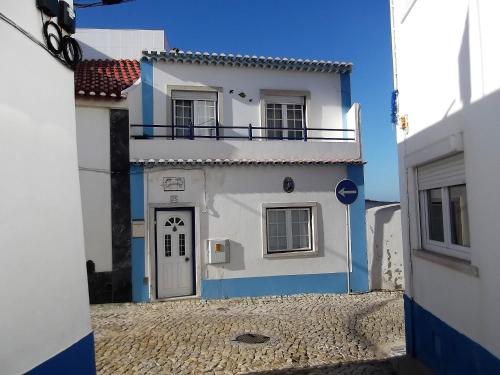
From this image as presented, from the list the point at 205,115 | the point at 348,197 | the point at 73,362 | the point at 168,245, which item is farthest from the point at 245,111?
the point at 73,362

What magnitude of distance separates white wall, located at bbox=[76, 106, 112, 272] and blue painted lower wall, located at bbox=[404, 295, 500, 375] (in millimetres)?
6644

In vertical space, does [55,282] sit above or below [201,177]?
below

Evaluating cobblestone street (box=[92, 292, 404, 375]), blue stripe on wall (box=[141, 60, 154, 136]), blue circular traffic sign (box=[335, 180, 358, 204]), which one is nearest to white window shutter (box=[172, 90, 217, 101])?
blue stripe on wall (box=[141, 60, 154, 136])

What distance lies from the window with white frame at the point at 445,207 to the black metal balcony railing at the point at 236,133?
5491 millimetres

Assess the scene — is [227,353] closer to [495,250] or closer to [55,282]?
[55,282]

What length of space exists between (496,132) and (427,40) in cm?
181

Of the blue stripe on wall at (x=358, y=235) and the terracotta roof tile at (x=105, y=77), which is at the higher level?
the terracotta roof tile at (x=105, y=77)

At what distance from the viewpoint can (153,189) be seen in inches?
359

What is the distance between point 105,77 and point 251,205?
5.39 m

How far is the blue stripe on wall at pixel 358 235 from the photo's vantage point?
9.98 metres

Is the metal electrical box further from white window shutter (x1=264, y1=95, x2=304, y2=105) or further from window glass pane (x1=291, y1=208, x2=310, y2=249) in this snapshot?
white window shutter (x1=264, y1=95, x2=304, y2=105)

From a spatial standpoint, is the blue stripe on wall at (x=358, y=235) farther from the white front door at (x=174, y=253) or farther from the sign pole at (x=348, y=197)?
the white front door at (x=174, y=253)

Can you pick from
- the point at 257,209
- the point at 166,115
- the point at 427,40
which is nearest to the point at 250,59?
the point at 166,115

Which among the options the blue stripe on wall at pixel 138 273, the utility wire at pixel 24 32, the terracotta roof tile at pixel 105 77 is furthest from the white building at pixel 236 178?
the utility wire at pixel 24 32
